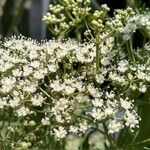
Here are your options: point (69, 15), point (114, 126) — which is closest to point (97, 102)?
point (114, 126)

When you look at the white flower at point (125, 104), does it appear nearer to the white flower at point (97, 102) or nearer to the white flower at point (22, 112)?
the white flower at point (97, 102)

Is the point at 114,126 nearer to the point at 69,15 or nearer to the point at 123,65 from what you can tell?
the point at 123,65

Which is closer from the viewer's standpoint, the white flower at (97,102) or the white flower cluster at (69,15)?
the white flower at (97,102)

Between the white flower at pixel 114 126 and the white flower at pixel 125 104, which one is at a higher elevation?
the white flower at pixel 125 104

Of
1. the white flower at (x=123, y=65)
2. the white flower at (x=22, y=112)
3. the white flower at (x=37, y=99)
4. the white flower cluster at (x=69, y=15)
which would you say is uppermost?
the white flower cluster at (x=69, y=15)

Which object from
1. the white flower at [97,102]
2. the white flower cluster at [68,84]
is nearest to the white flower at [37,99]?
the white flower cluster at [68,84]

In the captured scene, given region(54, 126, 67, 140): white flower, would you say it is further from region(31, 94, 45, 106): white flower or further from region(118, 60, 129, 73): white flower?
region(118, 60, 129, 73): white flower

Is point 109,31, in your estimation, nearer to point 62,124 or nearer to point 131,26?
point 131,26

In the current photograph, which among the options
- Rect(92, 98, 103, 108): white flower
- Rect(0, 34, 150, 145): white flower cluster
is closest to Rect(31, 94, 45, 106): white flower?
Rect(0, 34, 150, 145): white flower cluster

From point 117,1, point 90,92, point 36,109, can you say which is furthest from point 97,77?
point 117,1
